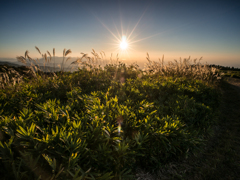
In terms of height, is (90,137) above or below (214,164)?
above

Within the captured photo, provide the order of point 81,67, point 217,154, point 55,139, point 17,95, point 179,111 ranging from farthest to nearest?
point 81,67 < point 17,95 < point 179,111 < point 217,154 < point 55,139

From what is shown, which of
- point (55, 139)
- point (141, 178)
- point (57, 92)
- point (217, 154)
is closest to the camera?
point (55, 139)

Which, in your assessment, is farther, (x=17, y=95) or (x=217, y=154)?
(x=17, y=95)

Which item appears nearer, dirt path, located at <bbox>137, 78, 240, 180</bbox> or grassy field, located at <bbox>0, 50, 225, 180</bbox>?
grassy field, located at <bbox>0, 50, 225, 180</bbox>

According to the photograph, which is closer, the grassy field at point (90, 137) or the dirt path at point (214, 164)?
the grassy field at point (90, 137)

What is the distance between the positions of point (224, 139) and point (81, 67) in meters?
6.01

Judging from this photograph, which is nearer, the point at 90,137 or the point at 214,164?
the point at 90,137

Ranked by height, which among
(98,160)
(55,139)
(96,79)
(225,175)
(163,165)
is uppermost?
(96,79)

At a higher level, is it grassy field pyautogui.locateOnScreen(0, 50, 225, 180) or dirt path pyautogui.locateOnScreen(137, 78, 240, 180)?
grassy field pyautogui.locateOnScreen(0, 50, 225, 180)

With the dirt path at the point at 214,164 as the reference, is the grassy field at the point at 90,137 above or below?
above

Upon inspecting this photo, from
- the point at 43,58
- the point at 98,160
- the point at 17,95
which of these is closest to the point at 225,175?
the point at 98,160

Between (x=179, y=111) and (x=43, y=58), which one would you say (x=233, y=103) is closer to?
(x=179, y=111)

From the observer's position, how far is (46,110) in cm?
208

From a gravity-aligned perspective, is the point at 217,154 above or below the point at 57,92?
below
